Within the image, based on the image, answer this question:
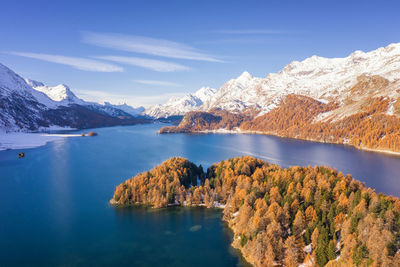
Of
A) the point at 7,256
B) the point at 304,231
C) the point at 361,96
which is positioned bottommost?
the point at 7,256

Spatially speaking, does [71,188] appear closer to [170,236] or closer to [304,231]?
[170,236]

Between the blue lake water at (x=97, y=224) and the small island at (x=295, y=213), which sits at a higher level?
the small island at (x=295, y=213)

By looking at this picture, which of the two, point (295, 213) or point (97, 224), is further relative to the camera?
point (97, 224)

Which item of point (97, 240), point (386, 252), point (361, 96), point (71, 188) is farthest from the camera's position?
point (361, 96)

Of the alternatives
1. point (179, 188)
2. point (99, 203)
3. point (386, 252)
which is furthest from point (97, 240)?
point (386, 252)

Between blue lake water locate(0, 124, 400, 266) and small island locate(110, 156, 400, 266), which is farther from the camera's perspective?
blue lake water locate(0, 124, 400, 266)

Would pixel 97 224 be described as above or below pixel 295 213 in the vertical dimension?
below

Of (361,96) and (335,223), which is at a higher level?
(361,96)

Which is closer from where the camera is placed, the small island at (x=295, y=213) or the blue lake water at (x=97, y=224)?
the small island at (x=295, y=213)
